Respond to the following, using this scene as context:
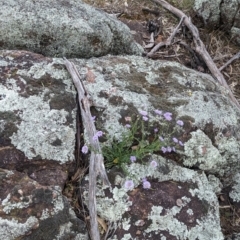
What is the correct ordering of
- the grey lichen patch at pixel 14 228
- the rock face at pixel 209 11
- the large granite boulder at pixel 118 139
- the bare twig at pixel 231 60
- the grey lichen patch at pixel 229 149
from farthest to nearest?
the rock face at pixel 209 11 → the bare twig at pixel 231 60 → the grey lichen patch at pixel 229 149 → the large granite boulder at pixel 118 139 → the grey lichen patch at pixel 14 228

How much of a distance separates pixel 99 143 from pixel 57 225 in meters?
0.68

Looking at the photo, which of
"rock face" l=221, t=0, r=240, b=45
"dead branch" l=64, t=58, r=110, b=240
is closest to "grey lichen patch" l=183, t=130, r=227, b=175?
"dead branch" l=64, t=58, r=110, b=240

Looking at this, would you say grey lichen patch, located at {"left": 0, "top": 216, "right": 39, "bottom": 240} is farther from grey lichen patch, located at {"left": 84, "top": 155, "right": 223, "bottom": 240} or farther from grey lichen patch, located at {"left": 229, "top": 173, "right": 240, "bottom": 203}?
grey lichen patch, located at {"left": 229, "top": 173, "right": 240, "bottom": 203}

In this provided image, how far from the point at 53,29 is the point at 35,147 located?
1.44 m

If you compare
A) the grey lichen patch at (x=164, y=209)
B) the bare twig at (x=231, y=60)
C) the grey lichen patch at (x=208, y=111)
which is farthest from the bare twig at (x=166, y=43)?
the grey lichen patch at (x=164, y=209)

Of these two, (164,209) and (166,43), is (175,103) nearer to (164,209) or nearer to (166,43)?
(164,209)

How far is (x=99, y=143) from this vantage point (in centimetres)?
291

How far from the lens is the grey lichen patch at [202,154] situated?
3148 mm

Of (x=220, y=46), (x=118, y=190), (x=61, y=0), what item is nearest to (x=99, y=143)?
(x=118, y=190)

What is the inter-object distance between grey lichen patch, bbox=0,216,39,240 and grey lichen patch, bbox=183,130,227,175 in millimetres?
1331

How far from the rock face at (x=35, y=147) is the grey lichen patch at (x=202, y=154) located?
3.09ft

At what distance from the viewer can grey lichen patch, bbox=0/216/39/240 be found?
2.37 m

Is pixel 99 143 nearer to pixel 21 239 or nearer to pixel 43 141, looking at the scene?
pixel 43 141

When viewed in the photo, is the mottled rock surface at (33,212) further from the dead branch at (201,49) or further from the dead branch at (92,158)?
the dead branch at (201,49)
